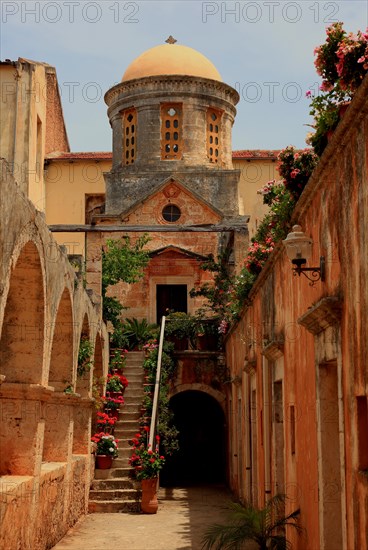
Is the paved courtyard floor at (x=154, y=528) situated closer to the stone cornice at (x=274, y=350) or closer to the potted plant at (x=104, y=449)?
the potted plant at (x=104, y=449)

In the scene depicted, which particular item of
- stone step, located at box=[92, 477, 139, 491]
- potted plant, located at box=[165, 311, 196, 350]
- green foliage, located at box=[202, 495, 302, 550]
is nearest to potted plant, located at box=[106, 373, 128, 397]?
potted plant, located at box=[165, 311, 196, 350]

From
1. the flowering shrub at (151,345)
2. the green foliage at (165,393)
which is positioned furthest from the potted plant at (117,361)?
the flowering shrub at (151,345)

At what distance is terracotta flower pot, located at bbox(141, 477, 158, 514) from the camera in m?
16.3

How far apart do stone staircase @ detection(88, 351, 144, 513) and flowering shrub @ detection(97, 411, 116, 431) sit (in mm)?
360

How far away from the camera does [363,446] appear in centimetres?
609

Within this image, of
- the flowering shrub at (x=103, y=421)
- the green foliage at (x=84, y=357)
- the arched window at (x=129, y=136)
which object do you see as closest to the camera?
the green foliage at (x=84, y=357)

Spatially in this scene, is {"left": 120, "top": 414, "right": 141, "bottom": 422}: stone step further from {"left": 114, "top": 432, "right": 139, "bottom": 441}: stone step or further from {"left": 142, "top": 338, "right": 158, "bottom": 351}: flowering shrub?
{"left": 142, "top": 338, "right": 158, "bottom": 351}: flowering shrub

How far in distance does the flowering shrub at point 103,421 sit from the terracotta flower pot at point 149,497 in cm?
257

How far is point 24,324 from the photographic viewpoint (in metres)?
11.2

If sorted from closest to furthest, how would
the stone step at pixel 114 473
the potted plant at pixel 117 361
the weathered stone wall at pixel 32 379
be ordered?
1. the weathered stone wall at pixel 32 379
2. the stone step at pixel 114 473
3. the potted plant at pixel 117 361

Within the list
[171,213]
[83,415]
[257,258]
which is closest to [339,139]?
[257,258]

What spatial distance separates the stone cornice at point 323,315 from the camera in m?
6.79

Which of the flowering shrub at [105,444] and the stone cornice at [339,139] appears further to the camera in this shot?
the flowering shrub at [105,444]

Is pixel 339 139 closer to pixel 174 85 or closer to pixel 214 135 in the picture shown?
pixel 174 85
